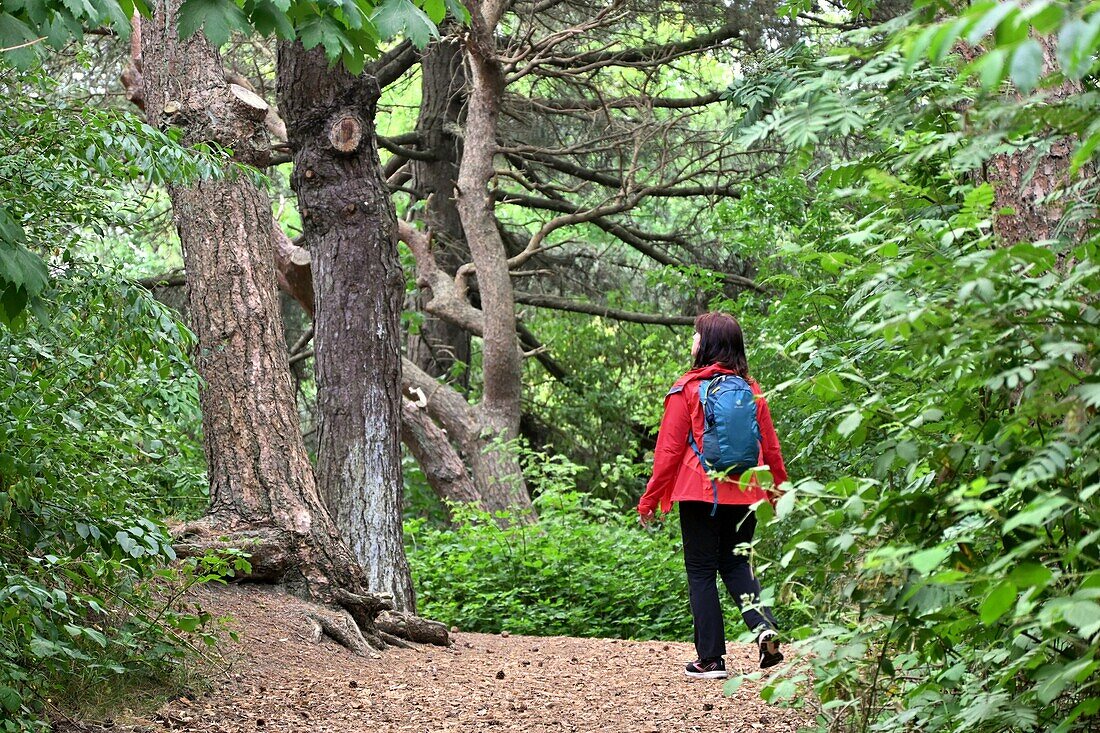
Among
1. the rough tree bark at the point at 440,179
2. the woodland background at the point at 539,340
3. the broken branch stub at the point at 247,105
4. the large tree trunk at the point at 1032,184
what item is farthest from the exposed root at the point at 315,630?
the rough tree bark at the point at 440,179

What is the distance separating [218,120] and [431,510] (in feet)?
30.5

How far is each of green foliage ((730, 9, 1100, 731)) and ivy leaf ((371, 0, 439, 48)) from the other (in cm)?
105

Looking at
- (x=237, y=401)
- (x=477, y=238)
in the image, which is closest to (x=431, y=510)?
(x=477, y=238)

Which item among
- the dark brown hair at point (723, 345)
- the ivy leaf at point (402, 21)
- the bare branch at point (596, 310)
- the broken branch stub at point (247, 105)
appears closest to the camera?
the ivy leaf at point (402, 21)

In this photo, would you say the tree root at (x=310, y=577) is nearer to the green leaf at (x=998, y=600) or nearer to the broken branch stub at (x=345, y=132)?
the broken branch stub at (x=345, y=132)

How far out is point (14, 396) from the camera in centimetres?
380

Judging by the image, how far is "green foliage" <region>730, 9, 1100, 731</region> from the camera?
2254 millimetres

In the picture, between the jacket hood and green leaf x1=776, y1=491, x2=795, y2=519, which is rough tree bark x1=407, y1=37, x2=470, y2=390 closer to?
the jacket hood

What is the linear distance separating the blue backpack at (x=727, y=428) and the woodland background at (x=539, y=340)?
45 cm

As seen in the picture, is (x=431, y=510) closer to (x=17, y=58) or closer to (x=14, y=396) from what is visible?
(x=14, y=396)

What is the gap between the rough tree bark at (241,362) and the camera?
240 inches

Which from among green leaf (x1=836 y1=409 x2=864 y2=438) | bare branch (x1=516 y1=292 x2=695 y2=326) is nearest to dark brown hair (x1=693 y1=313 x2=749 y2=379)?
green leaf (x1=836 y1=409 x2=864 y2=438)

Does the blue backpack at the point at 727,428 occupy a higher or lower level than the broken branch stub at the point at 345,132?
lower

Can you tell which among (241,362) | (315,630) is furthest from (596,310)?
(315,630)
